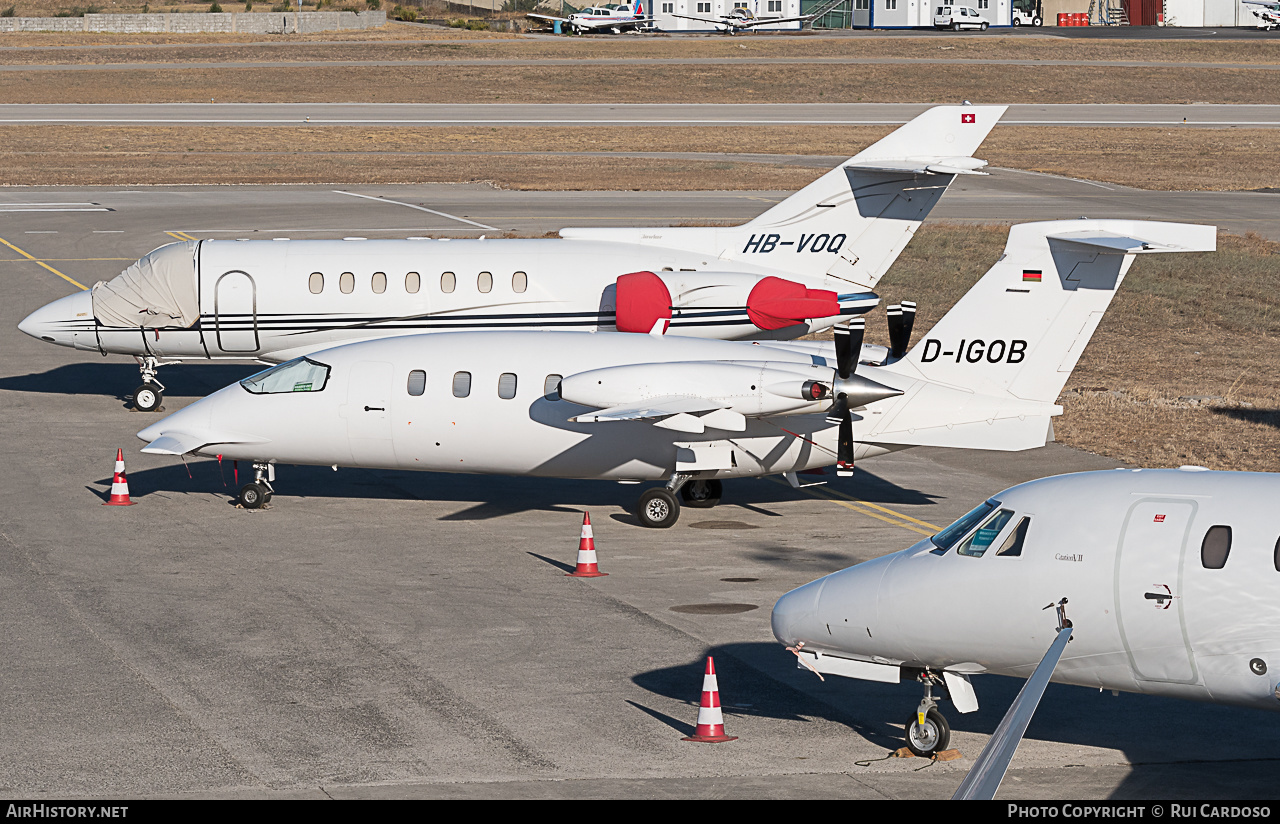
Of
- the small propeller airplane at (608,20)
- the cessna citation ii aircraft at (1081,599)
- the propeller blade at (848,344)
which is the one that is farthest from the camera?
the small propeller airplane at (608,20)

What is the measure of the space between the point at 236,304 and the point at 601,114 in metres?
67.9

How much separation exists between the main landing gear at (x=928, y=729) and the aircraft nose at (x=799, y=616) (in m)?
1.15

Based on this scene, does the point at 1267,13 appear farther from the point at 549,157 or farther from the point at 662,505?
the point at 662,505

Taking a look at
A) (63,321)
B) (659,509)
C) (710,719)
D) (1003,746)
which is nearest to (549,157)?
(63,321)

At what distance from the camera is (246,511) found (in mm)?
24812

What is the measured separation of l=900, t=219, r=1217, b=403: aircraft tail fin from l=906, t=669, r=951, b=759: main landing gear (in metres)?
8.24

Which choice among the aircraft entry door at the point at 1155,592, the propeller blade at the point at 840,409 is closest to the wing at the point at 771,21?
the propeller blade at the point at 840,409

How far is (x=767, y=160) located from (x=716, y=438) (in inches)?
2193

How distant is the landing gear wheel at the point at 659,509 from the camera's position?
23.8 m

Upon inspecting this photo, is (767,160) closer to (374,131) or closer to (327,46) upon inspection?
(374,131)

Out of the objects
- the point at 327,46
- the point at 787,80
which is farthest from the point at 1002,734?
the point at 327,46

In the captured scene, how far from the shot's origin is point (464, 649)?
58.4 feet

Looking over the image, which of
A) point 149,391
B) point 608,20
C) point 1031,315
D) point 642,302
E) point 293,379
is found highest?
point 608,20

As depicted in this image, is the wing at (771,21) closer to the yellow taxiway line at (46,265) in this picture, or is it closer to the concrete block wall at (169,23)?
the concrete block wall at (169,23)
